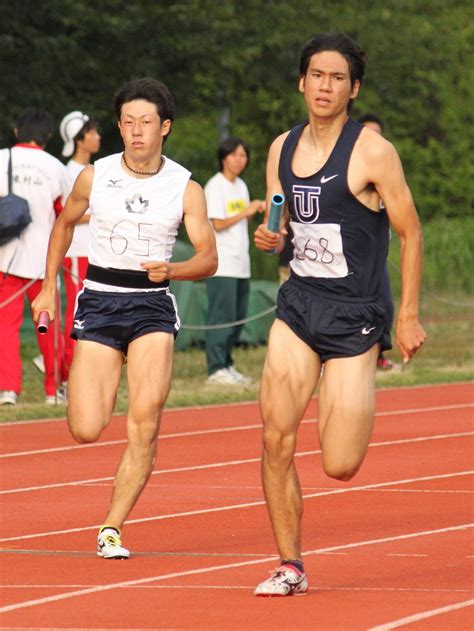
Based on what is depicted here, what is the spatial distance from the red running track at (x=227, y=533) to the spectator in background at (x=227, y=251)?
1886 millimetres

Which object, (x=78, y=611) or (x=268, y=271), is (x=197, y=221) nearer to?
(x=78, y=611)

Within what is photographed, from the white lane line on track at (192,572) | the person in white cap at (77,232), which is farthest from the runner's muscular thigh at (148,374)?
the person in white cap at (77,232)

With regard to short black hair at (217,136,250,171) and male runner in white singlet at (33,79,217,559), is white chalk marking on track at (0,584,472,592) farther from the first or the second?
short black hair at (217,136,250,171)

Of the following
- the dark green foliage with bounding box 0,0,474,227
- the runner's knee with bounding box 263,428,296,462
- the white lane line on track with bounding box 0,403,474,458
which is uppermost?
the dark green foliage with bounding box 0,0,474,227

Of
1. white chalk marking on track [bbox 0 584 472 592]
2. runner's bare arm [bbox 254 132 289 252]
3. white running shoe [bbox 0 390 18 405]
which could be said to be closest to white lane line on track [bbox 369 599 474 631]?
white chalk marking on track [bbox 0 584 472 592]

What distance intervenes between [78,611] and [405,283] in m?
1.73

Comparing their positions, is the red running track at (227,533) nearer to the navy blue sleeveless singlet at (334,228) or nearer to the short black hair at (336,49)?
the navy blue sleeveless singlet at (334,228)

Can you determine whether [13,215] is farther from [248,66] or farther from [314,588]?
[248,66]

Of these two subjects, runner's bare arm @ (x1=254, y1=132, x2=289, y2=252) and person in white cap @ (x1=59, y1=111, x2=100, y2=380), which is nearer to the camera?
runner's bare arm @ (x1=254, y1=132, x2=289, y2=252)

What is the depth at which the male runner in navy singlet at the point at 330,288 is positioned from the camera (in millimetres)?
6805

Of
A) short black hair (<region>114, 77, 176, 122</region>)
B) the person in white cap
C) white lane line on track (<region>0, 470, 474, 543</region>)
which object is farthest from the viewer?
the person in white cap

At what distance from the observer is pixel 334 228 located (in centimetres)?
686

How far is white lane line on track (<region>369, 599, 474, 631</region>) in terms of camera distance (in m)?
6.21

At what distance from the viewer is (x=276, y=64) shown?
31.1 meters
